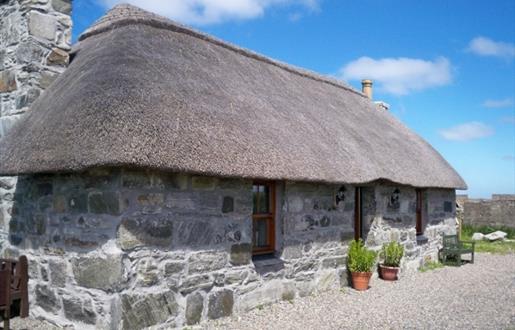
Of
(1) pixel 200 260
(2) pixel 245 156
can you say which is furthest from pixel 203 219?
(2) pixel 245 156

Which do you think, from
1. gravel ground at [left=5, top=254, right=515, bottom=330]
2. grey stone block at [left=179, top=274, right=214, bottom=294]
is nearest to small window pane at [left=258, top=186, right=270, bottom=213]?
gravel ground at [left=5, top=254, right=515, bottom=330]

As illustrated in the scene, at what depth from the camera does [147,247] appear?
4.88 m

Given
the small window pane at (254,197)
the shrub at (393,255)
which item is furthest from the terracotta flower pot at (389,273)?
the small window pane at (254,197)

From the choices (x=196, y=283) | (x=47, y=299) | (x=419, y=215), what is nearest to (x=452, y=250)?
(x=419, y=215)

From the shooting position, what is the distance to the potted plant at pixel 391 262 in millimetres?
8742

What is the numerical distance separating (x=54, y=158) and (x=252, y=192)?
8.05 feet

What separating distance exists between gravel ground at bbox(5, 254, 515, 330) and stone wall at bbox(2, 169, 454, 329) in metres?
0.25

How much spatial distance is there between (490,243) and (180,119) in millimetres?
13512

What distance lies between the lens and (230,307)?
19.0 ft

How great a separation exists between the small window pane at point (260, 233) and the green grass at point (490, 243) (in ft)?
31.0

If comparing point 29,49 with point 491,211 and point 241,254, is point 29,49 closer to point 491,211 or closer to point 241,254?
point 241,254

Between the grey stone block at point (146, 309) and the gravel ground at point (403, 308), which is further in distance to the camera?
the gravel ground at point (403, 308)

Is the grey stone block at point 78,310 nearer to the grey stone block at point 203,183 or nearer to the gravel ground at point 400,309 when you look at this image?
the gravel ground at point 400,309

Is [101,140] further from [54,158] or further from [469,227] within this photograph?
[469,227]
